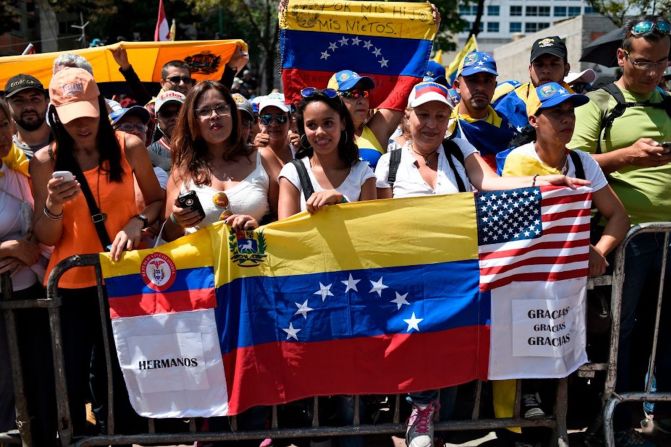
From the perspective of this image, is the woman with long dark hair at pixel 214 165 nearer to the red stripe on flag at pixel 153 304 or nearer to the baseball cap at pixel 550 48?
the red stripe on flag at pixel 153 304

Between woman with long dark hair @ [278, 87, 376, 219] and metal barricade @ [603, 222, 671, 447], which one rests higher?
woman with long dark hair @ [278, 87, 376, 219]

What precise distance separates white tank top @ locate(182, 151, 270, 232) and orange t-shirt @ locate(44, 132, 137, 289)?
41 centimetres

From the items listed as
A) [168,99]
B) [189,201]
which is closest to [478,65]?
[168,99]

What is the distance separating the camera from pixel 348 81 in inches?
190

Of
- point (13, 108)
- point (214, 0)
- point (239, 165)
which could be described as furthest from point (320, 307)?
point (214, 0)

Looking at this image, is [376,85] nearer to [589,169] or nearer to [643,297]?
[589,169]

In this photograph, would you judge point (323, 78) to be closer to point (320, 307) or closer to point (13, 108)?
point (320, 307)

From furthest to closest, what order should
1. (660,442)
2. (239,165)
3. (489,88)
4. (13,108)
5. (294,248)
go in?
(489,88)
(13,108)
(660,442)
(239,165)
(294,248)

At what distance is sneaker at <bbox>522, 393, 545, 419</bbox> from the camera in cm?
408

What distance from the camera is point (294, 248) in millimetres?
3908

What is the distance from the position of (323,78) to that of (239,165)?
1.23 m

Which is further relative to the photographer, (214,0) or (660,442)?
(214,0)

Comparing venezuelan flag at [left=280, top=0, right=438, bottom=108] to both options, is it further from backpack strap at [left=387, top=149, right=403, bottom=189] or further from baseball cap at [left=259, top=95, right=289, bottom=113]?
backpack strap at [left=387, top=149, right=403, bottom=189]

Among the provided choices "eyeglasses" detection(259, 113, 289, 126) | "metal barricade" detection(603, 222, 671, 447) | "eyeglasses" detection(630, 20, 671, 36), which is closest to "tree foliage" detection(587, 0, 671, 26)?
"eyeglasses" detection(630, 20, 671, 36)
